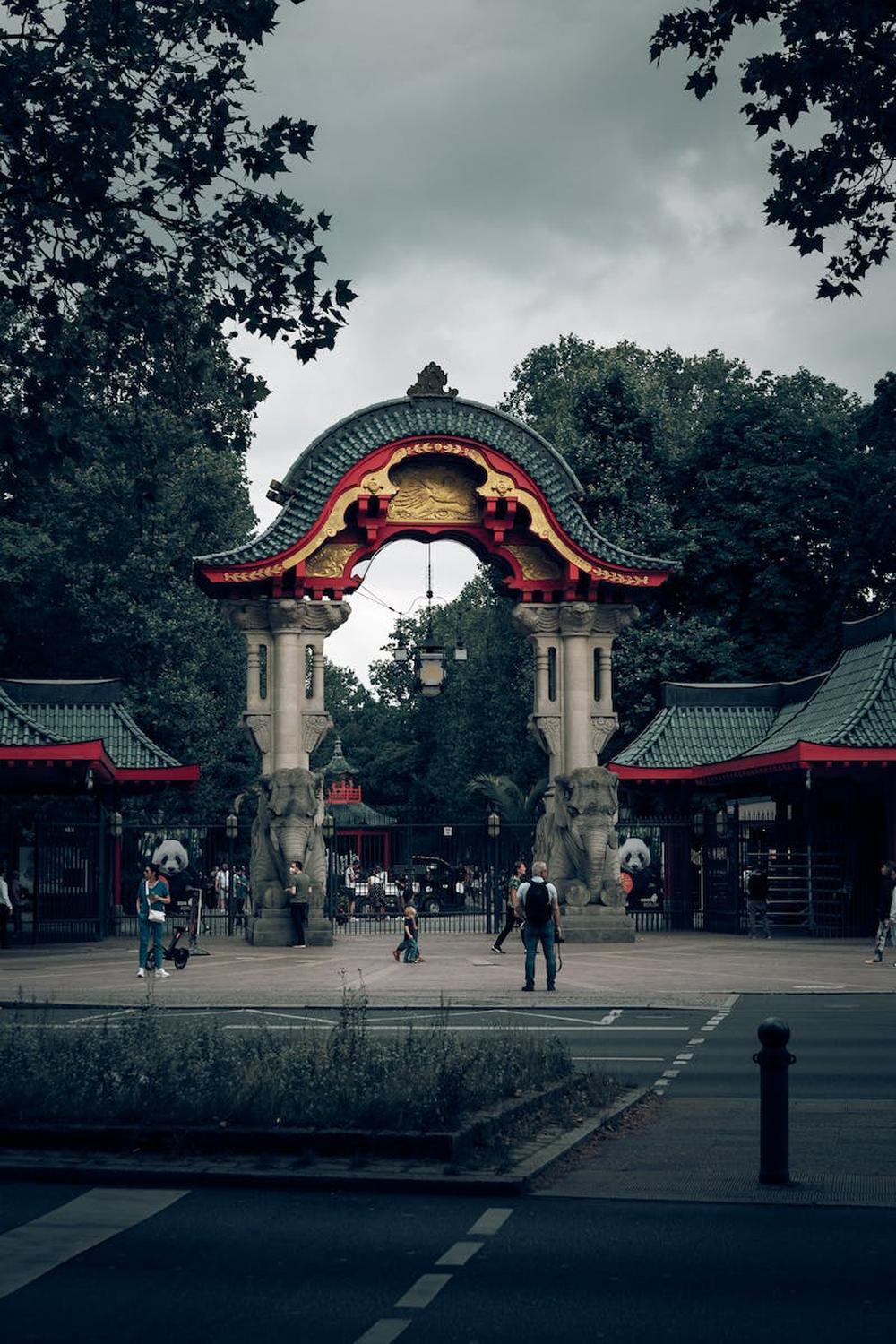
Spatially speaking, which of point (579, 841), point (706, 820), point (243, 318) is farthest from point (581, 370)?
point (243, 318)

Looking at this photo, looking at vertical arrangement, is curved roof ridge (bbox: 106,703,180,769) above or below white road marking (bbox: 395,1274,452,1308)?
above

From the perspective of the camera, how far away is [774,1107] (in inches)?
424

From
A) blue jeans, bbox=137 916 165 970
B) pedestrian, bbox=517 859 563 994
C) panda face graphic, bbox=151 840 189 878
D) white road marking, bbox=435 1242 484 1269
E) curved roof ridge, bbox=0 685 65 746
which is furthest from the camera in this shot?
panda face graphic, bbox=151 840 189 878

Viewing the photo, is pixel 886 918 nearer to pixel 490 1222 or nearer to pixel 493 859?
pixel 493 859

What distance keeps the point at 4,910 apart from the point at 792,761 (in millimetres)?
16699

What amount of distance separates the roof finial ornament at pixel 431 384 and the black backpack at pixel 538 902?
14.2 meters

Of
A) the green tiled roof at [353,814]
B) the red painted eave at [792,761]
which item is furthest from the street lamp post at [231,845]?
the green tiled roof at [353,814]

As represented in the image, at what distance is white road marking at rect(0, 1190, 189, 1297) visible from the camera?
8691mm

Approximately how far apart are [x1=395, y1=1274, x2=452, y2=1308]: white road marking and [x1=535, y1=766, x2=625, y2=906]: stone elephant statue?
96.1ft

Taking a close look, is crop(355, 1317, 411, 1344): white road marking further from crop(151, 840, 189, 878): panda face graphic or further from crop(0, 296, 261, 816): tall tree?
crop(0, 296, 261, 816): tall tree

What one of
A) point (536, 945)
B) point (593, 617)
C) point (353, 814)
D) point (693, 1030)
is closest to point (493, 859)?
point (593, 617)

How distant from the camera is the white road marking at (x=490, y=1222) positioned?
31.4 ft

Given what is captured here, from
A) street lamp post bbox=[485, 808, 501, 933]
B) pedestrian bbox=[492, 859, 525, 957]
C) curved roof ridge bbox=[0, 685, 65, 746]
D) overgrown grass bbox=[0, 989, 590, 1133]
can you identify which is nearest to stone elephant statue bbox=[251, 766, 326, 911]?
street lamp post bbox=[485, 808, 501, 933]

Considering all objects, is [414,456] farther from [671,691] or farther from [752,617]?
[752,617]
